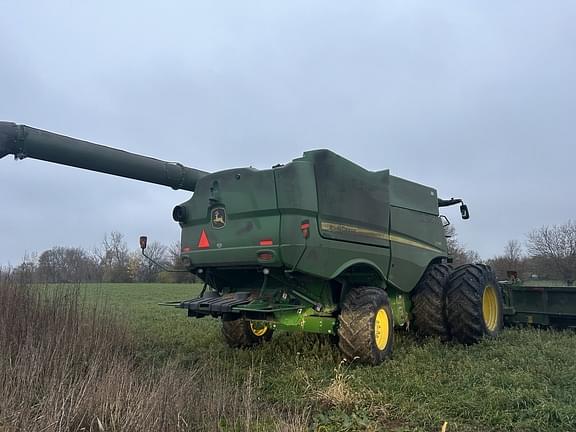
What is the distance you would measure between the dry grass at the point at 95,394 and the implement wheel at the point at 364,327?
116cm

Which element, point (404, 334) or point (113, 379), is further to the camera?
point (404, 334)

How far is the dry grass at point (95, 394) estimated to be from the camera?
3.22 metres

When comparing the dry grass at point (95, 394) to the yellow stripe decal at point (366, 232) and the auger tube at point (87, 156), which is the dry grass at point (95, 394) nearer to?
the auger tube at point (87, 156)

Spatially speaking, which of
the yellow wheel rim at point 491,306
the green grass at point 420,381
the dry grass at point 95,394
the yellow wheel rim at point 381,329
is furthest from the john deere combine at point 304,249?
the dry grass at point 95,394

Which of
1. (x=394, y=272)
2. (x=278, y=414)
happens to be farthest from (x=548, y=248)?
(x=278, y=414)

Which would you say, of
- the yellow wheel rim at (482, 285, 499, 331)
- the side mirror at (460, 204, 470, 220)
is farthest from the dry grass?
the side mirror at (460, 204, 470, 220)

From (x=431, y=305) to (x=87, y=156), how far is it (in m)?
5.22

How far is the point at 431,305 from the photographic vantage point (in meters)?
7.18

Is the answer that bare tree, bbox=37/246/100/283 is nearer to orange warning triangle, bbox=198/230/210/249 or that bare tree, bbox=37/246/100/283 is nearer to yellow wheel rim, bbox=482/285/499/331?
orange warning triangle, bbox=198/230/210/249

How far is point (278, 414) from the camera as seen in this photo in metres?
4.19

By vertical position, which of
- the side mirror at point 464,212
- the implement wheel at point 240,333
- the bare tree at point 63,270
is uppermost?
the side mirror at point 464,212

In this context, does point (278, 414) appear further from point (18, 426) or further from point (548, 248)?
point (548, 248)

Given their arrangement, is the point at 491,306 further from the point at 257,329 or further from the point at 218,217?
the point at 218,217

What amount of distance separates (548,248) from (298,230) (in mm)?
47362
